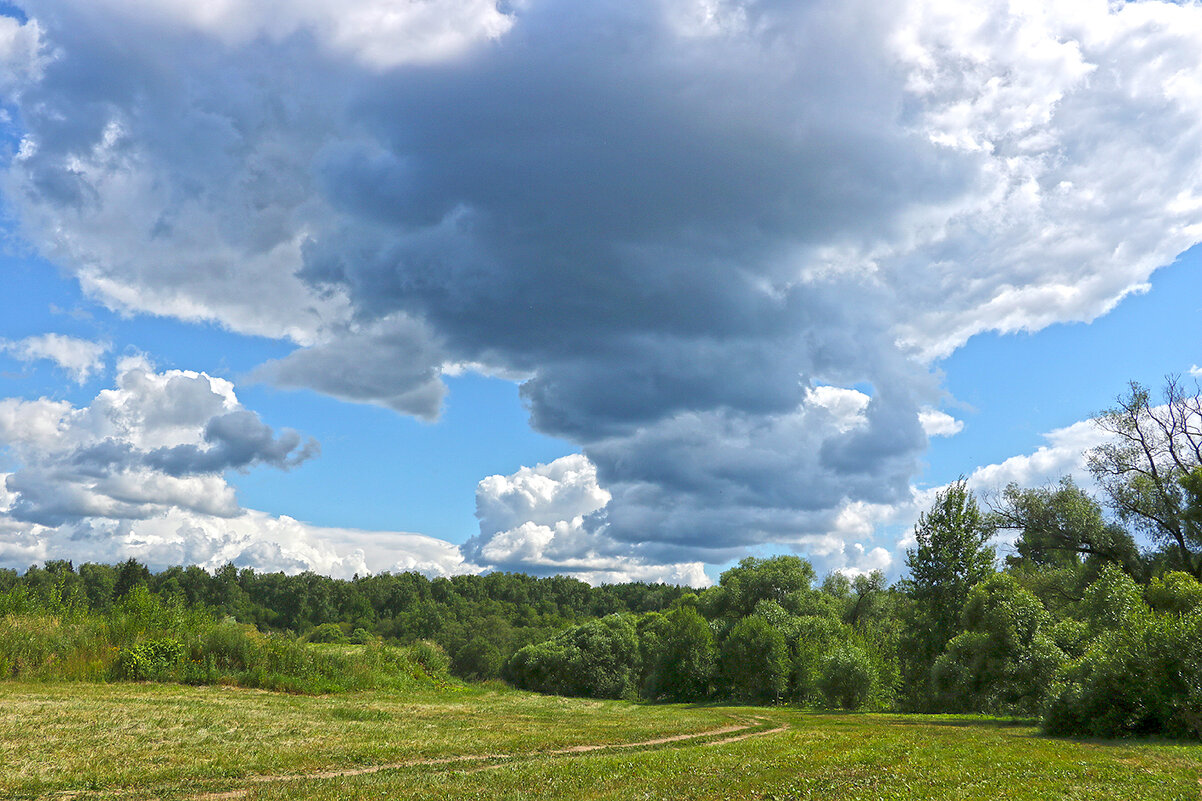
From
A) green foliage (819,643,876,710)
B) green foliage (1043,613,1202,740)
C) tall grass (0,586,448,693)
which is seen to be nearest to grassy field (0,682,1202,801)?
green foliage (1043,613,1202,740)

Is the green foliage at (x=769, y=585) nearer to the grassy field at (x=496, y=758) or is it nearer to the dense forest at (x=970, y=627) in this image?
the dense forest at (x=970, y=627)

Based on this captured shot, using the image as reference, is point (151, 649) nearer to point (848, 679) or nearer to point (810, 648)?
point (848, 679)

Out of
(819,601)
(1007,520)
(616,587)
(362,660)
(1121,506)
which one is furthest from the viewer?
(616,587)

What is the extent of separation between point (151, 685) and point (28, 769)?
17.0 m

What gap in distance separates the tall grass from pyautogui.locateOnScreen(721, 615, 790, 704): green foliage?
29930 millimetres

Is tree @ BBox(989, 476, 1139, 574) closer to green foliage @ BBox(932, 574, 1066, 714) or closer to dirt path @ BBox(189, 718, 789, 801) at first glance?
green foliage @ BBox(932, 574, 1066, 714)

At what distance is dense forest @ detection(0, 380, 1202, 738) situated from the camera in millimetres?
21594

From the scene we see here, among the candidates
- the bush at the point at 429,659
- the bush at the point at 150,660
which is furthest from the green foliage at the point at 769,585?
the bush at the point at 150,660

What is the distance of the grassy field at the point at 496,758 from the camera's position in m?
11.9

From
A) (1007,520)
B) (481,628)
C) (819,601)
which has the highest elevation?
(1007,520)

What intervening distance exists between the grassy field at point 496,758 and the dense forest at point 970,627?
9.39 feet

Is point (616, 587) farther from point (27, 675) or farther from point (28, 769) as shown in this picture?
point (28, 769)

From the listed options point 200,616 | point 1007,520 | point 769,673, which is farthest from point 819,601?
point 200,616

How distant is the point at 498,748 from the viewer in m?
17.6
